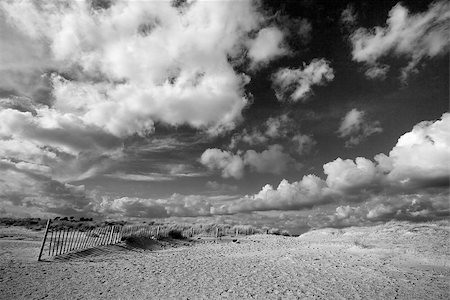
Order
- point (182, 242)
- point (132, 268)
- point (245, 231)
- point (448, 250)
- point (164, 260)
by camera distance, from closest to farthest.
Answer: point (132, 268), point (164, 260), point (448, 250), point (182, 242), point (245, 231)

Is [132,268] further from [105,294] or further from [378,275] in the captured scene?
[378,275]

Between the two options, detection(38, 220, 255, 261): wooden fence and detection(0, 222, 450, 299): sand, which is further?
detection(38, 220, 255, 261): wooden fence

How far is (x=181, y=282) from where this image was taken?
11.5 metres

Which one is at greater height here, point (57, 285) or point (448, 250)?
point (448, 250)

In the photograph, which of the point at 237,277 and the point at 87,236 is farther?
the point at 87,236

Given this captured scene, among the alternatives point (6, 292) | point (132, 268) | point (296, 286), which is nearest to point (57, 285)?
point (6, 292)

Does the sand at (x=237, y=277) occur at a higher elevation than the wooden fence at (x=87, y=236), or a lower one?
lower

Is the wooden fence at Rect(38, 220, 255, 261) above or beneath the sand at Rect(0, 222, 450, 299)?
above

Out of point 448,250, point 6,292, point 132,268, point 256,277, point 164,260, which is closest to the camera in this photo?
point 6,292

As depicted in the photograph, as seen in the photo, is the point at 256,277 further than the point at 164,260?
No

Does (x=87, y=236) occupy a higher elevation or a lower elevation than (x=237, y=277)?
higher

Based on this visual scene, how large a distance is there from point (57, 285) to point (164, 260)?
625cm

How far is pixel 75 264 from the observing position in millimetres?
14789

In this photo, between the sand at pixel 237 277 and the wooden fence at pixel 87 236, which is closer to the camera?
the sand at pixel 237 277
